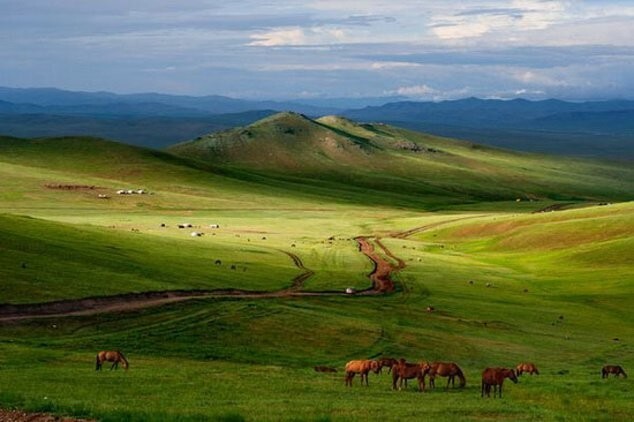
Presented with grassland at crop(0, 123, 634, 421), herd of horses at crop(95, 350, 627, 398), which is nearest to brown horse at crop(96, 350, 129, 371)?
herd of horses at crop(95, 350, 627, 398)

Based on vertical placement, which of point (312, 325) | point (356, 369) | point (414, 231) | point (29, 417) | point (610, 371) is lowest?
point (414, 231)

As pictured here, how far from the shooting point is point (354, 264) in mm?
93000

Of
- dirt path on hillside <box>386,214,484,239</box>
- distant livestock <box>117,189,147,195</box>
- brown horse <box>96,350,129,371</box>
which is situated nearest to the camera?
brown horse <box>96,350,129,371</box>

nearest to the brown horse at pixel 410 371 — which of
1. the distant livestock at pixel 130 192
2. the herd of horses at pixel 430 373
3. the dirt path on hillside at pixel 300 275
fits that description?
the herd of horses at pixel 430 373

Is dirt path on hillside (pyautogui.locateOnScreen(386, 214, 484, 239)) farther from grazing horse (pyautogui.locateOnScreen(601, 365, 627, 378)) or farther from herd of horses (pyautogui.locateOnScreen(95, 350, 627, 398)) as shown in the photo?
herd of horses (pyautogui.locateOnScreen(95, 350, 627, 398))

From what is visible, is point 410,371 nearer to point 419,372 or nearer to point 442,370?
point 419,372

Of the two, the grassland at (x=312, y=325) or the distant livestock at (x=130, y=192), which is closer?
the grassland at (x=312, y=325)

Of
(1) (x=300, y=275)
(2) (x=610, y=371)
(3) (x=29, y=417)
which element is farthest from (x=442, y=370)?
(1) (x=300, y=275)

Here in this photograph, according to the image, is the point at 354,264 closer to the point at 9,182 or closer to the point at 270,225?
the point at 270,225

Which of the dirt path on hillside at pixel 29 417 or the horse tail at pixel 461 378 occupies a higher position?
the dirt path on hillside at pixel 29 417

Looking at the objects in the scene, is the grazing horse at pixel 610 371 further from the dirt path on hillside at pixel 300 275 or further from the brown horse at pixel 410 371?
the dirt path on hillside at pixel 300 275

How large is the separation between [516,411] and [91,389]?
1528cm

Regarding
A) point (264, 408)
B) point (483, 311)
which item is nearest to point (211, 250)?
point (483, 311)

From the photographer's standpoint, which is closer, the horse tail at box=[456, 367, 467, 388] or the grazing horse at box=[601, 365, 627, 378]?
the horse tail at box=[456, 367, 467, 388]
